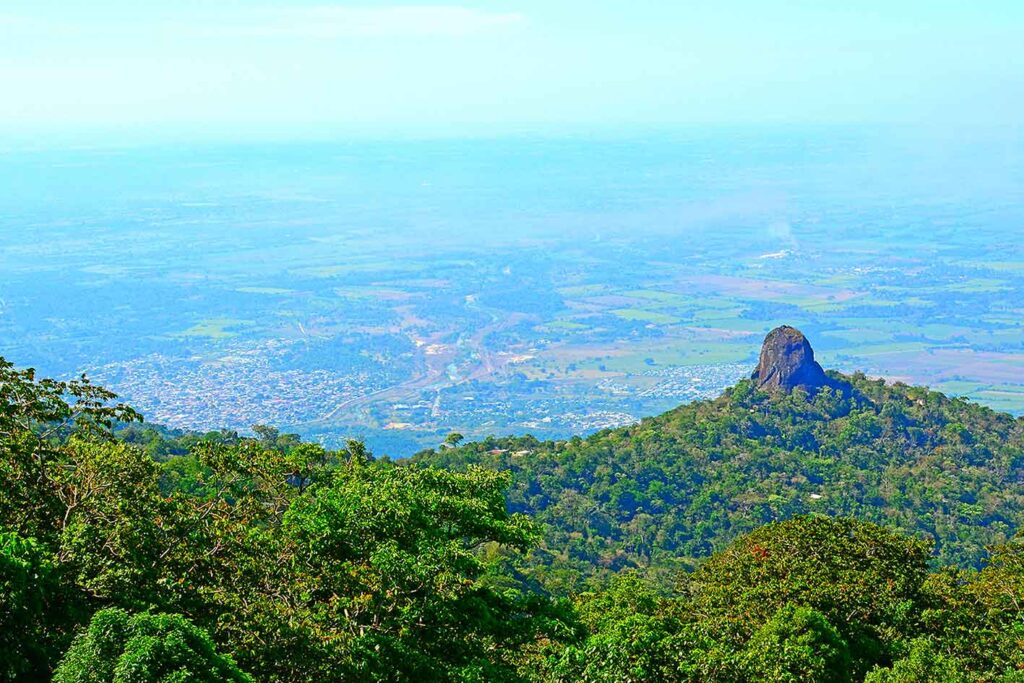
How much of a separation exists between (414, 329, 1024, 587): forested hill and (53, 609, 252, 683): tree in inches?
1207

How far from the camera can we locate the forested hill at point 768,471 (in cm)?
4847

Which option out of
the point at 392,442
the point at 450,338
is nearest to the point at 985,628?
the point at 392,442

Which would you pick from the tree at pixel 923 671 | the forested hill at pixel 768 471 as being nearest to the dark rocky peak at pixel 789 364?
the forested hill at pixel 768 471

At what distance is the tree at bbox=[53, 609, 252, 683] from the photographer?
902 cm

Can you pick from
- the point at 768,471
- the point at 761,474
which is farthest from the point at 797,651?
the point at 768,471

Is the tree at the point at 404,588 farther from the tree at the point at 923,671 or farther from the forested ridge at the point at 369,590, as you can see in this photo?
the tree at the point at 923,671

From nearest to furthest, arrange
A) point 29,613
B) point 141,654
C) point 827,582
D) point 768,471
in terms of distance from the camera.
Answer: point 141,654 < point 29,613 < point 827,582 < point 768,471

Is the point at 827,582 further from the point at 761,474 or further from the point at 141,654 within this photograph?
the point at 761,474

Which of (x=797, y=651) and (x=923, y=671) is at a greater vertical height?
(x=797, y=651)

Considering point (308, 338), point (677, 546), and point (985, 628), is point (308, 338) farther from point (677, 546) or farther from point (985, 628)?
point (985, 628)

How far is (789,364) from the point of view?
66.1 metres

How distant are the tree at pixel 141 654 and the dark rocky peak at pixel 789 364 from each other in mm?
59529

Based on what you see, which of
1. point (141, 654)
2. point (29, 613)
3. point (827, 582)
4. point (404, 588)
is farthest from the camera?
point (827, 582)

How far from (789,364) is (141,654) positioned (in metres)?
60.7
